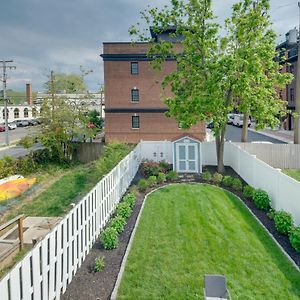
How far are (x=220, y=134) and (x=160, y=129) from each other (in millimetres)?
13081

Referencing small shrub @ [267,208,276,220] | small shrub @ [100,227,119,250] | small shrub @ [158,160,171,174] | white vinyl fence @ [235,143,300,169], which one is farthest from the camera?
white vinyl fence @ [235,143,300,169]

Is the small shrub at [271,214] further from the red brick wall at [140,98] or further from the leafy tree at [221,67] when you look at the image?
the red brick wall at [140,98]

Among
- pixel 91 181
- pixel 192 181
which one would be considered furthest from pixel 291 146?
pixel 91 181

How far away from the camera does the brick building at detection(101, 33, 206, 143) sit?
2912 centimetres

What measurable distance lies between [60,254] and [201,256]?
10.9ft

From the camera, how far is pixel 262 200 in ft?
34.9

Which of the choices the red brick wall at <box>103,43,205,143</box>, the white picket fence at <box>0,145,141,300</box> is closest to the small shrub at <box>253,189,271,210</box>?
the white picket fence at <box>0,145,141,300</box>

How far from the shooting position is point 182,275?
255 inches

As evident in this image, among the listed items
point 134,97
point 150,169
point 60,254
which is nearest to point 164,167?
point 150,169

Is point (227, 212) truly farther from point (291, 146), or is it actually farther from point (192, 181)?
point (291, 146)

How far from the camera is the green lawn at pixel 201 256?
5980 millimetres

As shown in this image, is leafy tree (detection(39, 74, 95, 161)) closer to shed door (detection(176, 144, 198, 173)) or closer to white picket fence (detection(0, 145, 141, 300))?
shed door (detection(176, 144, 198, 173))

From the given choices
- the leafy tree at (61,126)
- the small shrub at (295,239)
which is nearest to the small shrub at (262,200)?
the small shrub at (295,239)

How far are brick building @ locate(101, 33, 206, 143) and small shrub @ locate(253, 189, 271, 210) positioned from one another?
18306 mm
